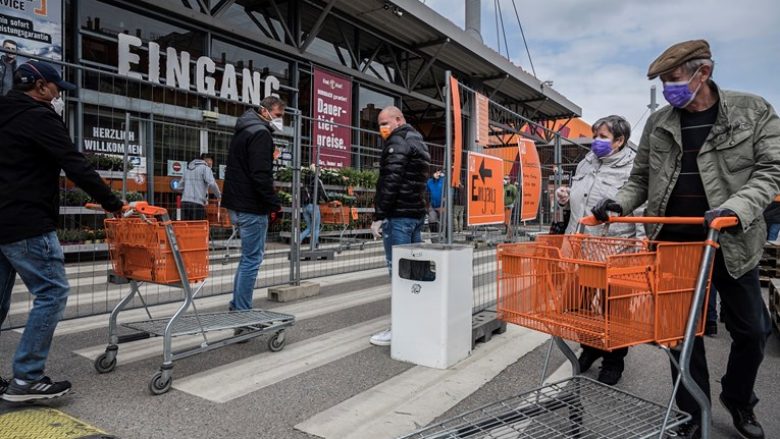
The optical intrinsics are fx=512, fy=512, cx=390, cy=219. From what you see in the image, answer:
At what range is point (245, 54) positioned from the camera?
11898mm

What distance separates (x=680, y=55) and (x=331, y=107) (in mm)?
11852

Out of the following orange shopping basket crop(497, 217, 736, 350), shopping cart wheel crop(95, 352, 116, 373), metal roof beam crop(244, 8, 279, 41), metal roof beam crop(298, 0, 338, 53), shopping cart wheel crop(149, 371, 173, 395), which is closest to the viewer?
orange shopping basket crop(497, 217, 736, 350)

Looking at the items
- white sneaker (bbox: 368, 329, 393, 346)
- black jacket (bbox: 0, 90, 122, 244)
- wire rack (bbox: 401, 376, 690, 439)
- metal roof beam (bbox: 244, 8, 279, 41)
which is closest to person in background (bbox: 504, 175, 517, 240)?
white sneaker (bbox: 368, 329, 393, 346)

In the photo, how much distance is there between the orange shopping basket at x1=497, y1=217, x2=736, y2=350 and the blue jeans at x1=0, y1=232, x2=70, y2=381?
8.31 feet

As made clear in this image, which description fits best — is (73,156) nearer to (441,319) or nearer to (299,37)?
(441,319)

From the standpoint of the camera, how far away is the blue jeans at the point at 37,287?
288 cm

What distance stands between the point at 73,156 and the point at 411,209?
8.41 ft

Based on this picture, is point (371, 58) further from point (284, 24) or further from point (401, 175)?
point (401, 175)

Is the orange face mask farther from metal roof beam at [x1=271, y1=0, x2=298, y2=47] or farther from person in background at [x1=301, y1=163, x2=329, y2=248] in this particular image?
metal roof beam at [x1=271, y1=0, x2=298, y2=47]

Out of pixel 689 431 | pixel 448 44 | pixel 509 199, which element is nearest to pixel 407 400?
pixel 689 431

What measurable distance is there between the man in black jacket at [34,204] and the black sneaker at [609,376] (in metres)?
3.37

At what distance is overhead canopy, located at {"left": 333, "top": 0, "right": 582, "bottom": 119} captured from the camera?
42.2ft

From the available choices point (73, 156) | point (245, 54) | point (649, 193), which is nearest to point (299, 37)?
point (245, 54)

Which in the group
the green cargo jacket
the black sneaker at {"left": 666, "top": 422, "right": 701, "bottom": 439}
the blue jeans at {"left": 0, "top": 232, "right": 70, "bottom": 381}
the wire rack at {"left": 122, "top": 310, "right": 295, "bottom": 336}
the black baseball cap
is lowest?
the black sneaker at {"left": 666, "top": 422, "right": 701, "bottom": 439}
